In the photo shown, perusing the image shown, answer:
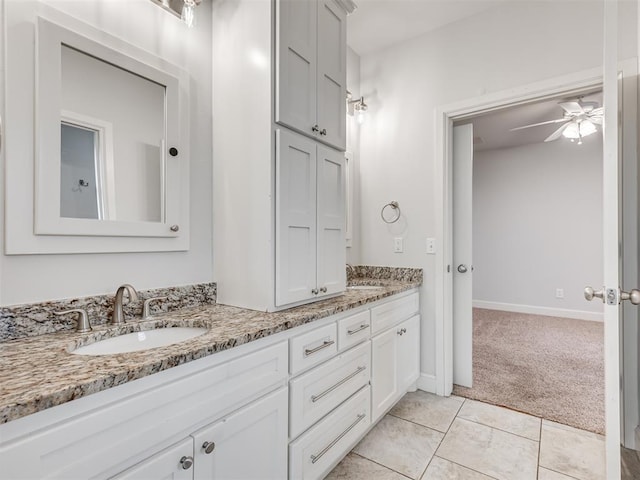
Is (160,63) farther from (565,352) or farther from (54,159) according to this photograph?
(565,352)

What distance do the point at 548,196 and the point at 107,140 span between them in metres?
5.37

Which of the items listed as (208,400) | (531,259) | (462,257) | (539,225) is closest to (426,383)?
(462,257)

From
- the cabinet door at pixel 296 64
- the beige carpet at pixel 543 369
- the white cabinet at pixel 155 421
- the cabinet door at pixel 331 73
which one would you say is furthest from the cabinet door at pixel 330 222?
the beige carpet at pixel 543 369

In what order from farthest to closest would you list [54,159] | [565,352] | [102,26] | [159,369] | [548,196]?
[548,196] < [565,352] < [102,26] < [54,159] < [159,369]

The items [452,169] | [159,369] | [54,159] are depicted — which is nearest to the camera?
[159,369]

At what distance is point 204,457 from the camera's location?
0.97 m

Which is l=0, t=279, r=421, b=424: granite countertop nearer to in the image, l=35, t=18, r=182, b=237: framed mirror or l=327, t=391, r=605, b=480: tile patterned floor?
l=35, t=18, r=182, b=237: framed mirror

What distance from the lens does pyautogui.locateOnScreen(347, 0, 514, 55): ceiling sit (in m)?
2.20

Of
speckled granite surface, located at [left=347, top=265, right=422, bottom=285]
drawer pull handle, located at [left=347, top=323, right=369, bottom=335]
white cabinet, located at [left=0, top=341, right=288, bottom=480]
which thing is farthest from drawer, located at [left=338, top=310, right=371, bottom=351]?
speckled granite surface, located at [left=347, top=265, right=422, bottom=285]

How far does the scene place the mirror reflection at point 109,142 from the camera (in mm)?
1184

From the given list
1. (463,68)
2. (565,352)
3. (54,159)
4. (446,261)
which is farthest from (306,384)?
(565,352)

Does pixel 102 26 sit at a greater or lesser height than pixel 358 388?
greater

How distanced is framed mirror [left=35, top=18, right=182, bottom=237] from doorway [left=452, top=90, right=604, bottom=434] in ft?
6.54

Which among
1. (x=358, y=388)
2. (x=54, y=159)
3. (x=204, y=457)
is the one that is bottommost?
(x=358, y=388)
